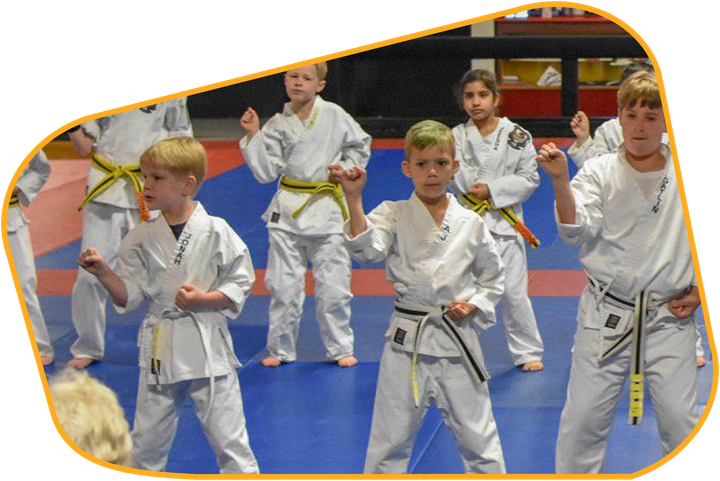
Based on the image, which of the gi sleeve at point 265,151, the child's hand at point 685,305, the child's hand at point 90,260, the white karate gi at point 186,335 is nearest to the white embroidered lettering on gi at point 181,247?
the white karate gi at point 186,335

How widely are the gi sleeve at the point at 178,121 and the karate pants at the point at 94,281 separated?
1.05 m

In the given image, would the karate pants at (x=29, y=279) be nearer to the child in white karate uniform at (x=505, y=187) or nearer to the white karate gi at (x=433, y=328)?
the white karate gi at (x=433, y=328)

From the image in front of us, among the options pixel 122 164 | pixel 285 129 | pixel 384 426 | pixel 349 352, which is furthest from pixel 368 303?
pixel 384 426

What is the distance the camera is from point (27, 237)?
3.16 metres

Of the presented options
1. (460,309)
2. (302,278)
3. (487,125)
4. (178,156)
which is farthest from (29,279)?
(302,278)

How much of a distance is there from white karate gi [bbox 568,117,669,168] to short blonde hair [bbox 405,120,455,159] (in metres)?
0.50

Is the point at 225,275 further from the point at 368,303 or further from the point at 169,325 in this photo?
the point at 368,303

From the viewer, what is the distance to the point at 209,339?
362cm

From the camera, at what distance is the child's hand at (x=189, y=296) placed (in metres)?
3.50

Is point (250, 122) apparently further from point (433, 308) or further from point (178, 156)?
point (433, 308)

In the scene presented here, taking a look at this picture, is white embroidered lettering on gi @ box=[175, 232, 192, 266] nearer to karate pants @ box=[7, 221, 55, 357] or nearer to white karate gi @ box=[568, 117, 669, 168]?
karate pants @ box=[7, 221, 55, 357]

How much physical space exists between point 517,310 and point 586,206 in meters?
1.61

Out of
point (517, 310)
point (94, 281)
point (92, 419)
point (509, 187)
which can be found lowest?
point (517, 310)

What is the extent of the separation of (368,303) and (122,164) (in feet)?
4.77
